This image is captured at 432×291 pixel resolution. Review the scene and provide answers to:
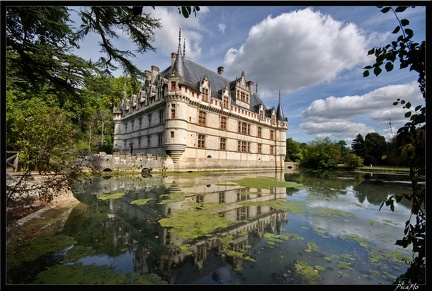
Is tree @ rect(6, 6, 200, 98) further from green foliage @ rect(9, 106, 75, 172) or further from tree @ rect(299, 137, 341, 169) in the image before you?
tree @ rect(299, 137, 341, 169)

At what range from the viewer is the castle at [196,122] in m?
22.0

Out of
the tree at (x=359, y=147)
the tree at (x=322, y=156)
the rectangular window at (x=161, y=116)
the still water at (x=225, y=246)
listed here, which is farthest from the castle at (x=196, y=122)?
the tree at (x=359, y=147)

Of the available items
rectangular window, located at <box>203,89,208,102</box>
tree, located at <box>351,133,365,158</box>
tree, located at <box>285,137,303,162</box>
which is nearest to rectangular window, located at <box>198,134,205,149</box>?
rectangular window, located at <box>203,89,208,102</box>

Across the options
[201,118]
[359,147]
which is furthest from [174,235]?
[359,147]

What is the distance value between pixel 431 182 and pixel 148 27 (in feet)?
18.5

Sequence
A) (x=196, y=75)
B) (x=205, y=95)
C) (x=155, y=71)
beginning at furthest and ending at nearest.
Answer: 1. (x=155, y=71)
2. (x=196, y=75)
3. (x=205, y=95)

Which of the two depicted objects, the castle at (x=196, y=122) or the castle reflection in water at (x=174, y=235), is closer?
the castle reflection in water at (x=174, y=235)

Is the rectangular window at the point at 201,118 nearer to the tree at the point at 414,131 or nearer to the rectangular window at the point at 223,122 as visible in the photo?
the rectangular window at the point at 223,122

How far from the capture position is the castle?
2205cm

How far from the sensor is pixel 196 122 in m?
24.2

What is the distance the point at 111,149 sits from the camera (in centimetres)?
3562

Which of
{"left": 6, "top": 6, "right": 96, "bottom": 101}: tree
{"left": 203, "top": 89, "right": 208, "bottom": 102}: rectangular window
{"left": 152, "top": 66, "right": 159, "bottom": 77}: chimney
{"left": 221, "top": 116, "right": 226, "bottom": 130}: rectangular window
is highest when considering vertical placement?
{"left": 152, "top": 66, "right": 159, "bottom": 77}: chimney

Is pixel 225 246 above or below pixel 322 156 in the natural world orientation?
below

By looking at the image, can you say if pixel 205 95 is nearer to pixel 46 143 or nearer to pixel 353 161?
pixel 46 143
